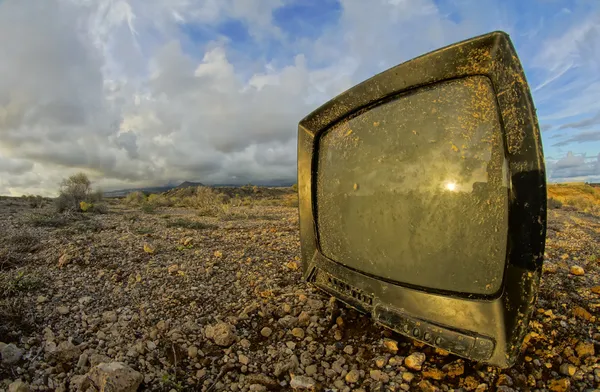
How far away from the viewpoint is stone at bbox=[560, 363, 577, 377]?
134 cm

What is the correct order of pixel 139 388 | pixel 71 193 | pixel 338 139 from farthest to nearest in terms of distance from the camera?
pixel 71 193 < pixel 338 139 < pixel 139 388

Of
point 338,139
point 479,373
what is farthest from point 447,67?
→ point 479,373

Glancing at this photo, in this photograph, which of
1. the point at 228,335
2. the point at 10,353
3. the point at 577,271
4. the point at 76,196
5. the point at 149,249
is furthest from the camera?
the point at 76,196

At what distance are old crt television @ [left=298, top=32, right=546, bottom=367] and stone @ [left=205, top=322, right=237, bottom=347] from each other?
669 millimetres

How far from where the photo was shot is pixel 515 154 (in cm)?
100

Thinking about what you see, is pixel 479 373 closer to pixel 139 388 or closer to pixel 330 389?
pixel 330 389

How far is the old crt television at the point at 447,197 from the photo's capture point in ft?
3.30

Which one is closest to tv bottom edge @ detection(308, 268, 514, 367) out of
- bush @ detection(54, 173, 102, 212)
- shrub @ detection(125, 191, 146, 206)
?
bush @ detection(54, 173, 102, 212)

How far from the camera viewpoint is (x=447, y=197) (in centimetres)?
119

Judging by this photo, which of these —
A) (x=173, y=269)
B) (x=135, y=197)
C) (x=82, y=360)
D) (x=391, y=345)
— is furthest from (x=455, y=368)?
(x=135, y=197)

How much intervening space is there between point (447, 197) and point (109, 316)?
2.09 m

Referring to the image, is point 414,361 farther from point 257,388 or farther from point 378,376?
point 257,388

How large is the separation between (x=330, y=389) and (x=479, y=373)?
666 mm

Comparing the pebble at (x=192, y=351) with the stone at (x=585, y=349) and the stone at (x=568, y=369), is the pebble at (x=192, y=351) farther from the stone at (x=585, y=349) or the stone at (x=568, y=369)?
the stone at (x=585, y=349)
